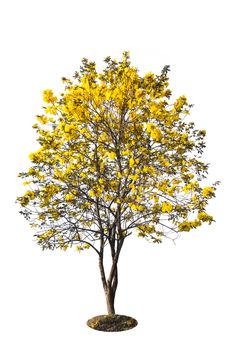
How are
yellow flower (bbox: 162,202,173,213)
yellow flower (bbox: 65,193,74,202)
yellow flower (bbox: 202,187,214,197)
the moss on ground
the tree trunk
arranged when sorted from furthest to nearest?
the tree trunk, the moss on ground, yellow flower (bbox: 65,193,74,202), yellow flower (bbox: 202,187,214,197), yellow flower (bbox: 162,202,173,213)

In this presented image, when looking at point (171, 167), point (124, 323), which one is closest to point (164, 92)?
point (171, 167)

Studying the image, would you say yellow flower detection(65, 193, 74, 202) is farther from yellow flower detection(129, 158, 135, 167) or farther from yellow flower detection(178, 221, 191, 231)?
yellow flower detection(178, 221, 191, 231)

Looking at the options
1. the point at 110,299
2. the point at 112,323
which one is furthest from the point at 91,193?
the point at 112,323

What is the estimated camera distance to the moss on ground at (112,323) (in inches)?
356

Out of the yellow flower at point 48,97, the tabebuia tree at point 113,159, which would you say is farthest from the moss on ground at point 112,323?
the yellow flower at point 48,97

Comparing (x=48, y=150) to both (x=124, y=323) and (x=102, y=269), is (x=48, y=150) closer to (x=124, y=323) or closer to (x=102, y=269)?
(x=102, y=269)

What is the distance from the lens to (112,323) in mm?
9156

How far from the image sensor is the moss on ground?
9039mm

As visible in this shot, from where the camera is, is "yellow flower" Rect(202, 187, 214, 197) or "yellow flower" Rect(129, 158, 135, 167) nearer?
"yellow flower" Rect(129, 158, 135, 167)

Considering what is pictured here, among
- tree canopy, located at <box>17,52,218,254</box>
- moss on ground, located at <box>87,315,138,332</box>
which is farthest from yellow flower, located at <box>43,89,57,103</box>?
moss on ground, located at <box>87,315,138,332</box>

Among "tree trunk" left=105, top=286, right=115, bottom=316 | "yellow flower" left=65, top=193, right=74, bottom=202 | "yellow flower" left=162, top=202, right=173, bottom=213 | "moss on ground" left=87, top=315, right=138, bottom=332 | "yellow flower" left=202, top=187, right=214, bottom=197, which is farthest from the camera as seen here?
"tree trunk" left=105, top=286, right=115, bottom=316

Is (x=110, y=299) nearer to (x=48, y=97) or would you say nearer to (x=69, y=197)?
(x=69, y=197)

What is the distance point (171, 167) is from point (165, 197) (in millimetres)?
506

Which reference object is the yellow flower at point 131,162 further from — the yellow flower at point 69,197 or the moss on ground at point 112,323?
the moss on ground at point 112,323
